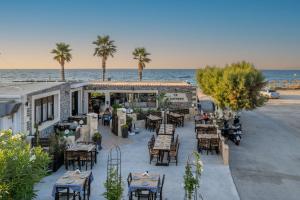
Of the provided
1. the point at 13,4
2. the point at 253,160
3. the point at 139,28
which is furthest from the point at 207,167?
the point at 139,28

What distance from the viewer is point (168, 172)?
1527 cm

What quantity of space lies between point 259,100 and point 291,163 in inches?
303

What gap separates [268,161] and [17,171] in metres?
13.5

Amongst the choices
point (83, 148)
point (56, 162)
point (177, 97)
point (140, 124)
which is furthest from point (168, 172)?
point (177, 97)

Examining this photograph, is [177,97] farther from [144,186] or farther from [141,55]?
[141,55]

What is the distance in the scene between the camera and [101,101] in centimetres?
3362

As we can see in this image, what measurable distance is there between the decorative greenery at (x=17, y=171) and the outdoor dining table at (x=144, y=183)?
3.81m

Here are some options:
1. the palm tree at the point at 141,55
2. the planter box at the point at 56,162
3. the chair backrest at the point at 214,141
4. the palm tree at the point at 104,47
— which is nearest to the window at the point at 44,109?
the planter box at the point at 56,162

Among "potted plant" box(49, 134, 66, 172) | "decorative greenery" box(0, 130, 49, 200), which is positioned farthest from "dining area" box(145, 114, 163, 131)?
"decorative greenery" box(0, 130, 49, 200)

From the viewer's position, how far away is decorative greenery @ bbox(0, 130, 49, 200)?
25.0ft

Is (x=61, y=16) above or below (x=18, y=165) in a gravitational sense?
above

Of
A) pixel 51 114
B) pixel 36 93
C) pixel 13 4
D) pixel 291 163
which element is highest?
pixel 13 4

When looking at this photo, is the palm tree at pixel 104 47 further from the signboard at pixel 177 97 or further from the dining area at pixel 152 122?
the dining area at pixel 152 122

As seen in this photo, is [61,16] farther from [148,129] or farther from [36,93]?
[36,93]
